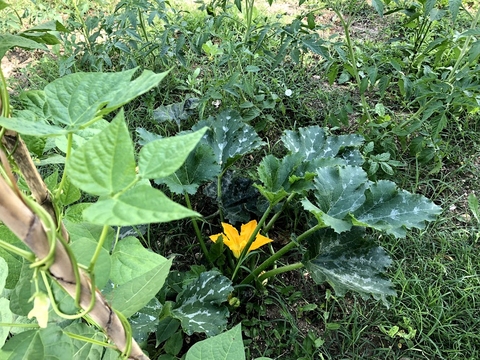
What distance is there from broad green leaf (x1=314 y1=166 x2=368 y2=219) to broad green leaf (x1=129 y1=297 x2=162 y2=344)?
636 mm

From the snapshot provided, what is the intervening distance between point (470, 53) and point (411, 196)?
2.07 feet

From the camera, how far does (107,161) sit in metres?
0.41

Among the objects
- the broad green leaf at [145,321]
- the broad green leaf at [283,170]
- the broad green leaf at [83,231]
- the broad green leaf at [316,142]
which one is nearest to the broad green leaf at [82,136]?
the broad green leaf at [83,231]

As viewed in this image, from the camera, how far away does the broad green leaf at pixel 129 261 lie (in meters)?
0.86

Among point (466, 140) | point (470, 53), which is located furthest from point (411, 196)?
point (466, 140)

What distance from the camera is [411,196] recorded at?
147 cm

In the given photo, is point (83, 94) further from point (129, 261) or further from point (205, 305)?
point (205, 305)

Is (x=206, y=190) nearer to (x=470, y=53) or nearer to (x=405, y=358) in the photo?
(x=405, y=358)

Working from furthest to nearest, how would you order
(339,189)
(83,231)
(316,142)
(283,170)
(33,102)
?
(316,142) → (283,170) → (339,189) → (33,102) → (83,231)

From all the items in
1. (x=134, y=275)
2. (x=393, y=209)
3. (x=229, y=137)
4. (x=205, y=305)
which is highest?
(x=134, y=275)

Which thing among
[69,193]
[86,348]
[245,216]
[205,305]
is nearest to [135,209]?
[69,193]

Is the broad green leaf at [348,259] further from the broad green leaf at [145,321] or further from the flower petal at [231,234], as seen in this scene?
the broad green leaf at [145,321]

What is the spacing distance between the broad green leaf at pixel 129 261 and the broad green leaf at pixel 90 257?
0.28m

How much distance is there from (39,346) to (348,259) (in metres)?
1.06
